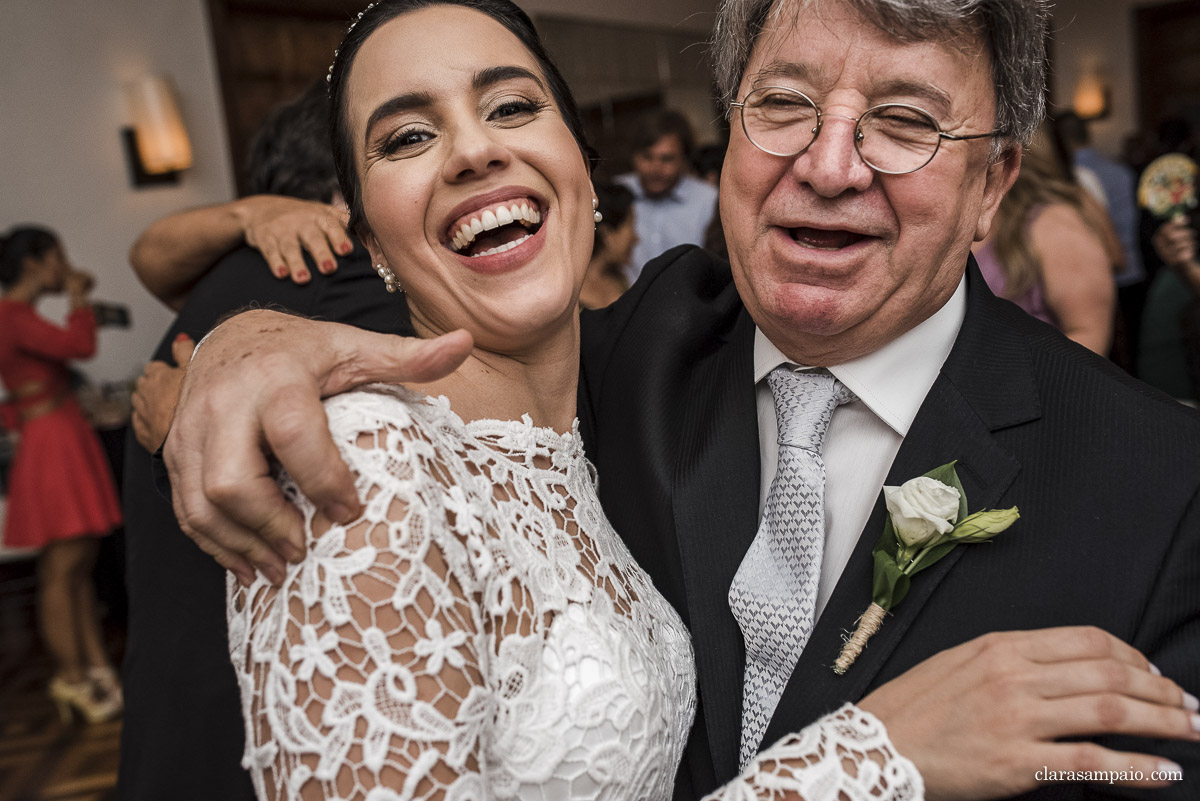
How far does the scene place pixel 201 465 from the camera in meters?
1.00

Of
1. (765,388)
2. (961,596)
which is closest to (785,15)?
(765,388)

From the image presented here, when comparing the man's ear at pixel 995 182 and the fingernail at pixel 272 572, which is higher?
the man's ear at pixel 995 182

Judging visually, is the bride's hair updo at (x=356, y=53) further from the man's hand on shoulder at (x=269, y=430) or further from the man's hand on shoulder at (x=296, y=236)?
the man's hand on shoulder at (x=269, y=430)

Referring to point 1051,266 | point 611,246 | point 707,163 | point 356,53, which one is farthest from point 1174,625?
point 707,163

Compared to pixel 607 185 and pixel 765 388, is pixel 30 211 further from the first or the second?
pixel 765 388

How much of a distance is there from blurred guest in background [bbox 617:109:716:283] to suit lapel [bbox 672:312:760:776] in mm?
3184

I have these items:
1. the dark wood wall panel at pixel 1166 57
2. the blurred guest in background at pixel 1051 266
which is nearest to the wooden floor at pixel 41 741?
the blurred guest in background at pixel 1051 266

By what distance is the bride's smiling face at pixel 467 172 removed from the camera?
1.33 meters

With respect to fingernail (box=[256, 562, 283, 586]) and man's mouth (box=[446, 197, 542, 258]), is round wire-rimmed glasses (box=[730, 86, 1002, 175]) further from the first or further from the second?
fingernail (box=[256, 562, 283, 586])

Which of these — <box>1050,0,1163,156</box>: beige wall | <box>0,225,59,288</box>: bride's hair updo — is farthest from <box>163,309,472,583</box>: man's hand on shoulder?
<box>1050,0,1163,156</box>: beige wall

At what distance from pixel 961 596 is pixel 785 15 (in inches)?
33.3

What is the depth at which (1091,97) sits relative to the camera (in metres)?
10.4

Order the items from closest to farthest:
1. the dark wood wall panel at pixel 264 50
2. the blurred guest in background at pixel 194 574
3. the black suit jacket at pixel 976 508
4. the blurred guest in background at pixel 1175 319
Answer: the black suit jacket at pixel 976 508
the blurred guest in background at pixel 194 574
the blurred guest in background at pixel 1175 319
the dark wood wall panel at pixel 264 50

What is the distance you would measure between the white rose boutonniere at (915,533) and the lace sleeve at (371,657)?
51 cm
